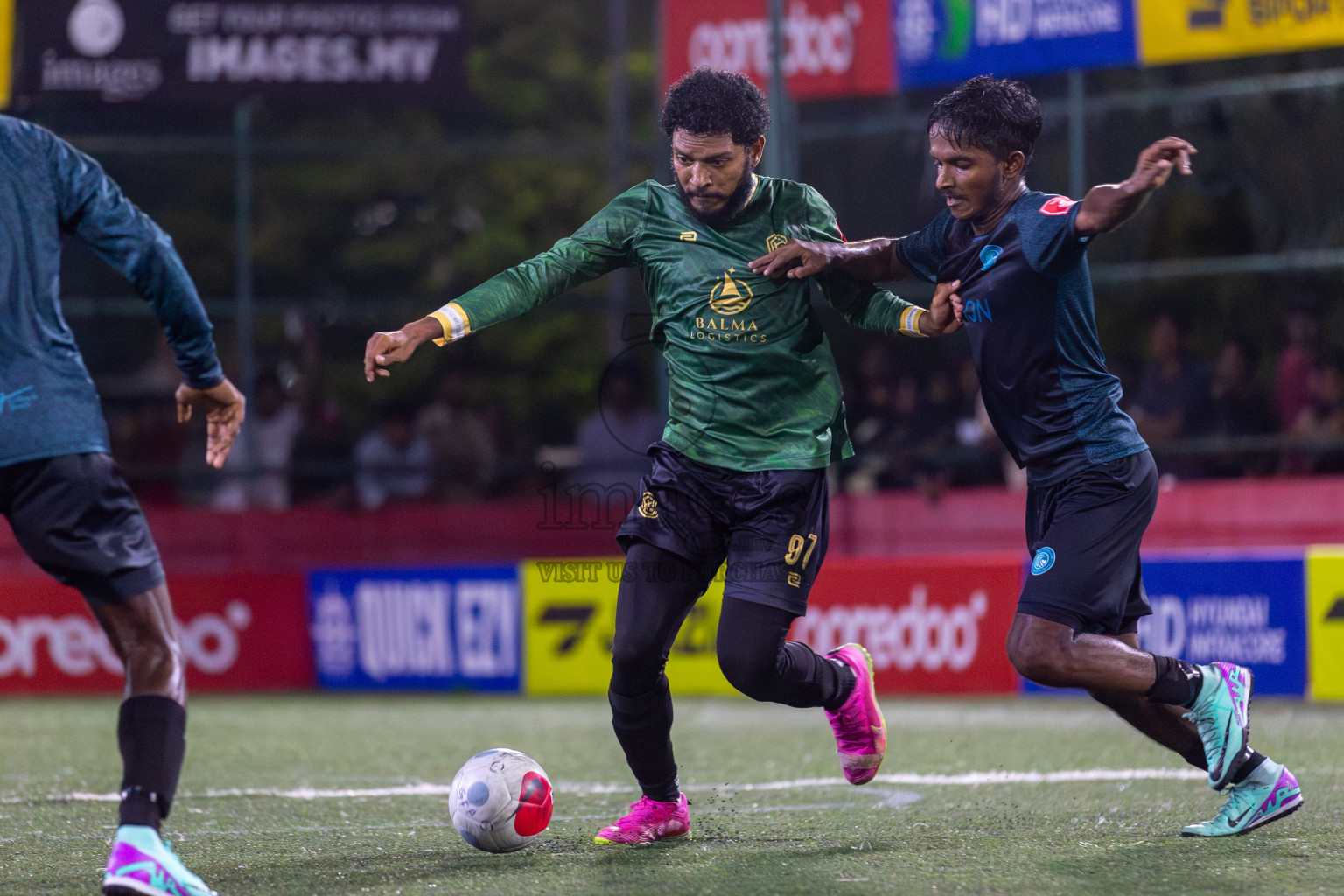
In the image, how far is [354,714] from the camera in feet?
29.8

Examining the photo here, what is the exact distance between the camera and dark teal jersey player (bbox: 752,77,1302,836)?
4.46m

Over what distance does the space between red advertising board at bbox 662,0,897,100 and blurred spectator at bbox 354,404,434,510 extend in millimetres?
3523

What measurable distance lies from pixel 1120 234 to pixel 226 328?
7135mm

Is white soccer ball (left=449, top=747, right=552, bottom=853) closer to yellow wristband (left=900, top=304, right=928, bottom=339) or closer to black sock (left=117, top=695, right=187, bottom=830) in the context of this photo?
black sock (left=117, top=695, right=187, bottom=830)

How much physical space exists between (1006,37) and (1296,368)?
307 centimetres

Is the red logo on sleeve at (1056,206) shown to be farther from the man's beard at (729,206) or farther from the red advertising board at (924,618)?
the red advertising board at (924,618)

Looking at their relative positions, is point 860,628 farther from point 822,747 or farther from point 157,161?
point 157,161

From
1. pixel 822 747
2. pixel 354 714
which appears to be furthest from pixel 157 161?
pixel 822 747

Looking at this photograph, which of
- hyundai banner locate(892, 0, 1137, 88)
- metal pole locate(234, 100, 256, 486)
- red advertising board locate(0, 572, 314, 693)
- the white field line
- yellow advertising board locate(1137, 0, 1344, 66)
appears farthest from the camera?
metal pole locate(234, 100, 256, 486)

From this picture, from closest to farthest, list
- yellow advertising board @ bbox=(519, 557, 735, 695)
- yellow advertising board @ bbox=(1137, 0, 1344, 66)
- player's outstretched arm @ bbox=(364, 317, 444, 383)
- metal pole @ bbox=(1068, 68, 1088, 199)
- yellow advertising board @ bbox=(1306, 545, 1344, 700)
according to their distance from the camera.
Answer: player's outstretched arm @ bbox=(364, 317, 444, 383) → yellow advertising board @ bbox=(1306, 545, 1344, 700) → yellow advertising board @ bbox=(519, 557, 735, 695) → yellow advertising board @ bbox=(1137, 0, 1344, 66) → metal pole @ bbox=(1068, 68, 1088, 199)

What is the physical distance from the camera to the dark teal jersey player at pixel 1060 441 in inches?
175

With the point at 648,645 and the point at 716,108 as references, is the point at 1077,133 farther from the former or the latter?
the point at 648,645

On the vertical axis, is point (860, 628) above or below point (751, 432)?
below

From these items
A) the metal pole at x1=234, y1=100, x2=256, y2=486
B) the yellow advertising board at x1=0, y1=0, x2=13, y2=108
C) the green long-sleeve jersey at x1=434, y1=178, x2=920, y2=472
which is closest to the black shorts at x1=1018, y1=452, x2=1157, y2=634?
the green long-sleeve jersey at x1=434, y1=178, x2=920, y2=472
